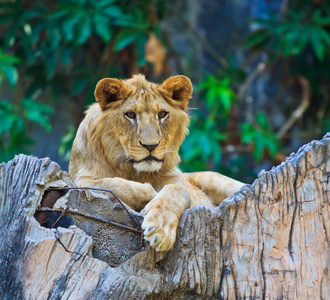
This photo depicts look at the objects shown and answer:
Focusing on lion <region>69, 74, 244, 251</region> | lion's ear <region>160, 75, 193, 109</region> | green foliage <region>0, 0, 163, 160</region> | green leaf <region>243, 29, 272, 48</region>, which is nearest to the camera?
lion <region>69, 74, 244, 251</region>

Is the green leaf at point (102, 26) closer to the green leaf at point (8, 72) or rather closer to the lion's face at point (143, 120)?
the green leaf at point (8, 72)

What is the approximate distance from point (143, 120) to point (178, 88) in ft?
1.37

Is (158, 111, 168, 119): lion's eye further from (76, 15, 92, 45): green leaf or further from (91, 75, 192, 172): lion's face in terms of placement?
(76, 15, 92, 45): green leaf

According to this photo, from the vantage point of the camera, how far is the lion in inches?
106

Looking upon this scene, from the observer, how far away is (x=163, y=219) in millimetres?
2203

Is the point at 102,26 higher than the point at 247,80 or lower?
lower

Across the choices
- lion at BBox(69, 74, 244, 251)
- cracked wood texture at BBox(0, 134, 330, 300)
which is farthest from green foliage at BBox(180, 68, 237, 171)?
cracked wood texture at BBox(0, 134, 330, 300)

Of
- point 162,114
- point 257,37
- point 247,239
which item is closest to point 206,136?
point 257,37

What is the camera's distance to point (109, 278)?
2074mm

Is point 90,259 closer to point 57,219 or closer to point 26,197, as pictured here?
point 57,219

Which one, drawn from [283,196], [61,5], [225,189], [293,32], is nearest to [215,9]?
[293,32]

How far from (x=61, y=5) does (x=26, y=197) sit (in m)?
4.01

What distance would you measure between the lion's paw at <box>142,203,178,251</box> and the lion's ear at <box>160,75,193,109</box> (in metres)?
1.11

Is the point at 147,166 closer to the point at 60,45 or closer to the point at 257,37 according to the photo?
the point at 60,45
